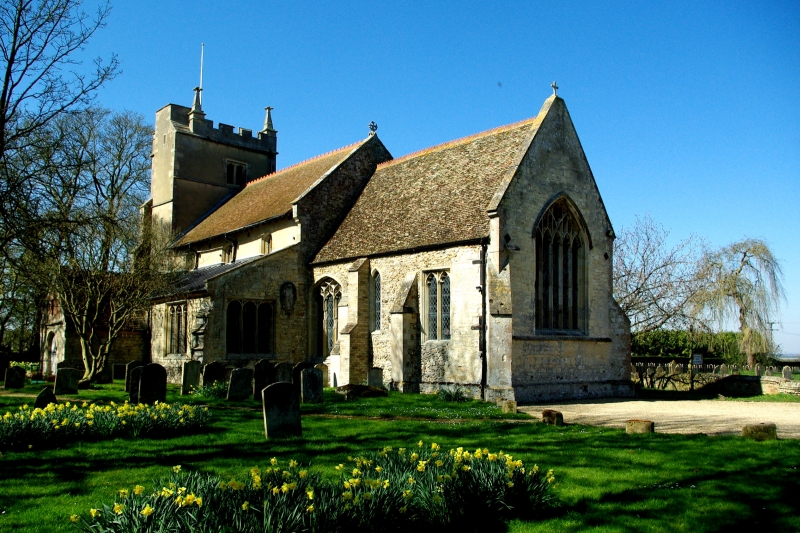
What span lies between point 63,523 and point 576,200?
19251 millimetres

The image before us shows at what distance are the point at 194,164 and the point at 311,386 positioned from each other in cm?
2303

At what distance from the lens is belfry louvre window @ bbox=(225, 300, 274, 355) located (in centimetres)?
2502

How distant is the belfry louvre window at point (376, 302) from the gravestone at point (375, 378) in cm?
256

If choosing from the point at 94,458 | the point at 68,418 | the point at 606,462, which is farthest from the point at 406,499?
the point at 68,418

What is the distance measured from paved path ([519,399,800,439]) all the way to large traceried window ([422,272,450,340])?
3900mm

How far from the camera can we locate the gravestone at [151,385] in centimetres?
1552

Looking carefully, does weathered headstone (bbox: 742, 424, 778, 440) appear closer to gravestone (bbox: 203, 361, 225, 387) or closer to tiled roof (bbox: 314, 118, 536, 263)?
tiled roof (bbox: 314, 118, 536, 263)

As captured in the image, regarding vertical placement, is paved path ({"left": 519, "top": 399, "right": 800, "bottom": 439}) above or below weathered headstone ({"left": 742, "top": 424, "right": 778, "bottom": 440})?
below

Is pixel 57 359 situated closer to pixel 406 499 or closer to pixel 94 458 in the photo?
pixel 94 458

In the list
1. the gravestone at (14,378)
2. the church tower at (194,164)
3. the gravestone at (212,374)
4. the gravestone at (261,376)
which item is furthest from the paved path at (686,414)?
the church tower at (194,164)

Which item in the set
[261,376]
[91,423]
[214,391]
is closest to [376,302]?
[261,376]

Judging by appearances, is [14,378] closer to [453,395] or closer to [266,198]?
[266,198]

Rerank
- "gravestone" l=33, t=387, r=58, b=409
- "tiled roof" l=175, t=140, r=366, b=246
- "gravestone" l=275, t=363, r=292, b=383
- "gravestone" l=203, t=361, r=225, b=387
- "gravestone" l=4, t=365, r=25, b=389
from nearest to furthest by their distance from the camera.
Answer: "gravestone" l=33, t=387, r=58, b=409, "gravestone" l=275, t=363, r=292, b=383, "gravestone" l=203, t=361, r=225, b=387, "gravestone" l=4, t=365, r=25, b=389, "tiled roof" l=175, t=140, r=366, b=246

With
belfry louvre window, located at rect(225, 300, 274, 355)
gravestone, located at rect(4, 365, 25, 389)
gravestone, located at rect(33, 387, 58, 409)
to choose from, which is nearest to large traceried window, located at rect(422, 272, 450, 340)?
belfry louvre window, located at rect(225, 300, 274, 355)
